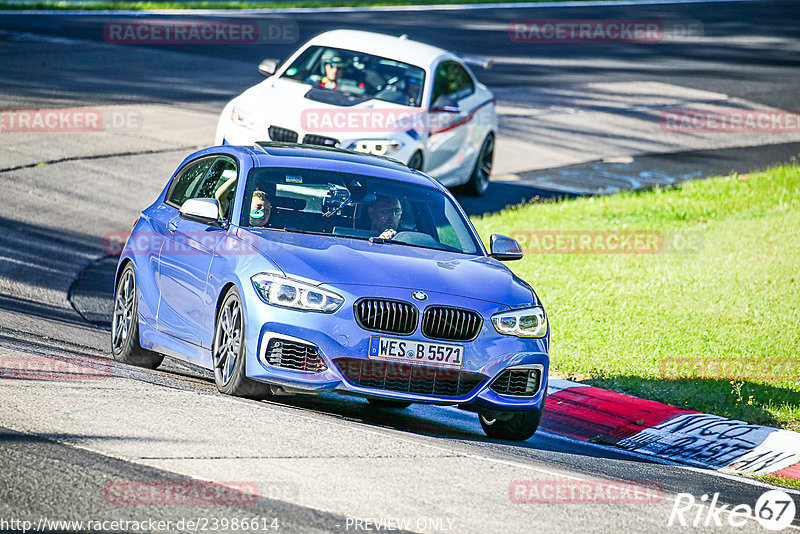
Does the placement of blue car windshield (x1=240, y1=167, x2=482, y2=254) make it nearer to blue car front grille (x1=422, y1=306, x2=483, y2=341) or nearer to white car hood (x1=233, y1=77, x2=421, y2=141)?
blue car front grille (x1=422, y1=306, x2=483, y2=341)

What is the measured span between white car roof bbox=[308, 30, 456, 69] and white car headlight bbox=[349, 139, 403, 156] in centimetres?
184

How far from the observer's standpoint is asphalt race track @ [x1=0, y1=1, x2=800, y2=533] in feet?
20.0

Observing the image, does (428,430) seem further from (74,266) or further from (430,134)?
(430,134)

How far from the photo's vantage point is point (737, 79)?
30734mm

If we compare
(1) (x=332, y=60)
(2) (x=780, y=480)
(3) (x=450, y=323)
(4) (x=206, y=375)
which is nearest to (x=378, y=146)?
(1) (x=332, y=60)

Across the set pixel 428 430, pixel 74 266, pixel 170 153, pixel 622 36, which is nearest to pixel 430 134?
pixel 170 153

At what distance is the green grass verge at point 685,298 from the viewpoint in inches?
430

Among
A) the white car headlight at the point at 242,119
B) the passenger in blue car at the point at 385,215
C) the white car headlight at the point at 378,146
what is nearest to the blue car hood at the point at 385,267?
the passenger in blue car at the point at 385,215

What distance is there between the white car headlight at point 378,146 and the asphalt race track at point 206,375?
2.49 metres

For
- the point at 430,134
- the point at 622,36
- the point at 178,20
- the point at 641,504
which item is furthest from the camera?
the point at 622,36

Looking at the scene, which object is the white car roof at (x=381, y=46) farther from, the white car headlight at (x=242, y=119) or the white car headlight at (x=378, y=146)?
the white car headlight at (x=242, y=119)

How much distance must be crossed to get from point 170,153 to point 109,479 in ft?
42.7

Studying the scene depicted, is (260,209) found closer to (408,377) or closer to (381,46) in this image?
(408,377)

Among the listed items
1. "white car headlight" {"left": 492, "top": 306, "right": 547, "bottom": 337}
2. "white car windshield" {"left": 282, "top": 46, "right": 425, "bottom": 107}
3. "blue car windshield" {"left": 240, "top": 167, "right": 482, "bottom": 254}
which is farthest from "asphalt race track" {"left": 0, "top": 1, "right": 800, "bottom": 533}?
"white car windshield" {"left": 282, "top": 46, "right": 425, "bottom": 107}
